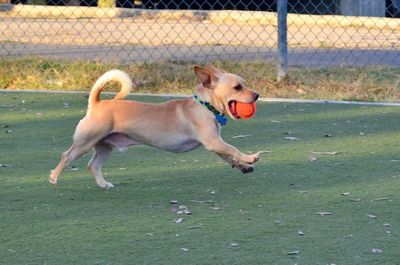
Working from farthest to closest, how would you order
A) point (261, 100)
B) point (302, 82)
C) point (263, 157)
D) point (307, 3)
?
point (307, 3)
point (302, 82)
point (261, 100)
point (263, 157)

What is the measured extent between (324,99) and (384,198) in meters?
2.94

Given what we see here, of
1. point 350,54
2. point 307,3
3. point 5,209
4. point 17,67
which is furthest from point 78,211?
point 307,3

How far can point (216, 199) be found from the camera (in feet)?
15.1

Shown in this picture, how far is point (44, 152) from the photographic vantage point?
5.61 m

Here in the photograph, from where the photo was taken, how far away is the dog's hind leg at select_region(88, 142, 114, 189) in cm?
488

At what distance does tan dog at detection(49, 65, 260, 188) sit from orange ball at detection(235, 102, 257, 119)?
23 mm

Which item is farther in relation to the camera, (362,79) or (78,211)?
(362,79)

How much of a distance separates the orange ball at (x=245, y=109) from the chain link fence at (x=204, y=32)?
438 cm

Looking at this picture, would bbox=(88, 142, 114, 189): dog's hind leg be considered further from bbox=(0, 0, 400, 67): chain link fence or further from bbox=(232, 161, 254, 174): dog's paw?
bbox=(0, 0, 400, 67): chain link fence

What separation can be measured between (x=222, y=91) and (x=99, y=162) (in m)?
0.74

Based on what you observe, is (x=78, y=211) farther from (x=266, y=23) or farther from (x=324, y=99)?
(x=266, y=23)

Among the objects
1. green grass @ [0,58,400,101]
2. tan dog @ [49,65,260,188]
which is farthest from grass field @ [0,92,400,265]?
green grass @ [0,58,400,101]

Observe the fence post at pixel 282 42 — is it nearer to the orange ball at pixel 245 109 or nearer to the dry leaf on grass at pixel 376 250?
the orange ball at pixel 245 109

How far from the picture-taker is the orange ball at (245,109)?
4801 mm
